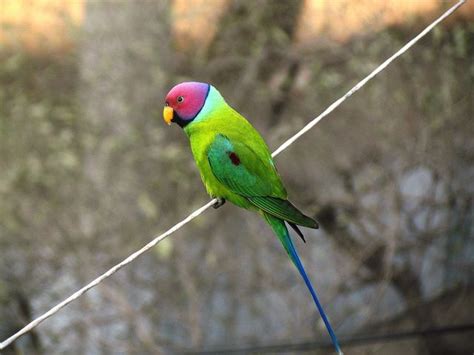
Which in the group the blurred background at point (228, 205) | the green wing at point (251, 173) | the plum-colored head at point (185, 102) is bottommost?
the green wing at point (251, 173)

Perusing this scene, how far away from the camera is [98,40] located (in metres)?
3.30

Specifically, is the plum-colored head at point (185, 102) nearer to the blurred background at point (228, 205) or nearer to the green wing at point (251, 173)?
the green wing at point (251, 173)

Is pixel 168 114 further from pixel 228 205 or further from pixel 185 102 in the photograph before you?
pixel 228 205

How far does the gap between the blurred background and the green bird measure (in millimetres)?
2219

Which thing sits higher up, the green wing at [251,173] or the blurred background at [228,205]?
the blurred background at [228,205]

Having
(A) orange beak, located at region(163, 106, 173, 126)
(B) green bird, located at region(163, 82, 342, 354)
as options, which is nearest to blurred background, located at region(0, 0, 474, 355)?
(B) green bird, located at region(163, 82, 342, 354)

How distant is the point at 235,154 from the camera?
93cm

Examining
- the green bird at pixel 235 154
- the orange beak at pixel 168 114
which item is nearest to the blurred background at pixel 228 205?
the green bird at pixel 235 154

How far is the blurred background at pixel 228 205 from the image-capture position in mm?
3205

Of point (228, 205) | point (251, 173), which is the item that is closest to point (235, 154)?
point (251, 173)

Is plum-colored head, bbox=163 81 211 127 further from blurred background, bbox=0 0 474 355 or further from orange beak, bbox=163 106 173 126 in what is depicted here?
blurred background, bbox=0 0 474 355

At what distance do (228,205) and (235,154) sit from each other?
7.49 feet

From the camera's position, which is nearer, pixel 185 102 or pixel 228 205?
pixel 185 102

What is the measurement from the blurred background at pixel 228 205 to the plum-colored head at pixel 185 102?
2.30 metres
